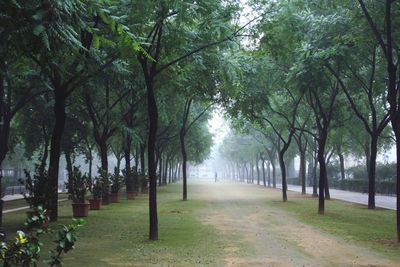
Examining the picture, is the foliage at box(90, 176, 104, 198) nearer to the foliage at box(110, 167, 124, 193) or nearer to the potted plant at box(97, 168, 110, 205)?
the potted plant at box(97, 168, 110, 205)

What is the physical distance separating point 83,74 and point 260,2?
20.8 feet

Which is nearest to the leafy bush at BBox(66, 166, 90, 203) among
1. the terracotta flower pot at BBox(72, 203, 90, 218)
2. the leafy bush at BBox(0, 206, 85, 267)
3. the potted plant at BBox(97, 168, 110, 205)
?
the terracotta flower pot at BBox(72, 203, 90, 218)

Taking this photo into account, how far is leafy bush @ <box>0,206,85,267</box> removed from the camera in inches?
180

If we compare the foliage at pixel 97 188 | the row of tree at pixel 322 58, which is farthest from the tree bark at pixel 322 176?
the foliage at pixel 97 188

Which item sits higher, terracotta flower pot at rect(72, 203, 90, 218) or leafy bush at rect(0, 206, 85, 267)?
leafy bush at rect(0, 206, 85, 267)

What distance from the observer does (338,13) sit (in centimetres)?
1855

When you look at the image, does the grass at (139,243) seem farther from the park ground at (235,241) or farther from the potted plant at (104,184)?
the potted plant at (104,184)

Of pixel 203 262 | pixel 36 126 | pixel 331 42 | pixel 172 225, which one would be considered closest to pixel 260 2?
pixel 331 42

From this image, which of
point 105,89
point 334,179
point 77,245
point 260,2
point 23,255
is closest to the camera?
point 23,255

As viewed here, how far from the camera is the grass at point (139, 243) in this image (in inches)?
392

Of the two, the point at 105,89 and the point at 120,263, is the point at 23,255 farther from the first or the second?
the point at 105,89

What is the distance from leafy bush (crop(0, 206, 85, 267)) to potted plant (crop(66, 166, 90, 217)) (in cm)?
1400

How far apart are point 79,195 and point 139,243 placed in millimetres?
7524

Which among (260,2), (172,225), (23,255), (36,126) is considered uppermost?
(260,2)
